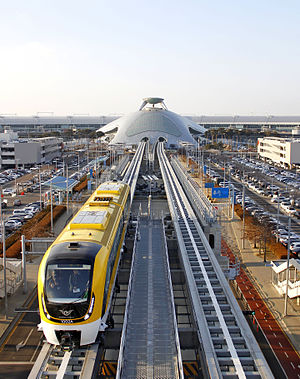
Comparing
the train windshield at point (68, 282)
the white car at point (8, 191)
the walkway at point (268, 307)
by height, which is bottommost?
the walkway at point (268, 307)

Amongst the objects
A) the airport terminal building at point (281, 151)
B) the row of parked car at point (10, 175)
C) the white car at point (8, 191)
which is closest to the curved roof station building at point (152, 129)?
the airport terminal building at point (281, 151)

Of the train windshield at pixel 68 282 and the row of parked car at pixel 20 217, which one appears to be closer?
the train windshield at pixel 68 282

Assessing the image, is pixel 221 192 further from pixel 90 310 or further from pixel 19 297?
pixel 90 310

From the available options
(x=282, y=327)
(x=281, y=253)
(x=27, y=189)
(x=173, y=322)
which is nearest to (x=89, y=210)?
(x=173, y=322)

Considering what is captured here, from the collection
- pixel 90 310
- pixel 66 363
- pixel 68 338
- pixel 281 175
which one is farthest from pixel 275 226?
pixel 281 175

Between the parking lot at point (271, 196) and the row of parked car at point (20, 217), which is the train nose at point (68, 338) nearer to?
the parking lot at point (271, 196)

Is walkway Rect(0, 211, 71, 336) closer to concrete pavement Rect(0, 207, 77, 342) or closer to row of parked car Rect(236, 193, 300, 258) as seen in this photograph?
concrete pavement Rect(0, 207, 77, 342)

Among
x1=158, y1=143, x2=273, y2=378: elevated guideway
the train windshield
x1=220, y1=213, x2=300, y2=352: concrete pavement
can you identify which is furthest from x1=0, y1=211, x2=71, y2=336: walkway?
x1=220, y1=213, x2=300, y2=352: concrete pavement
